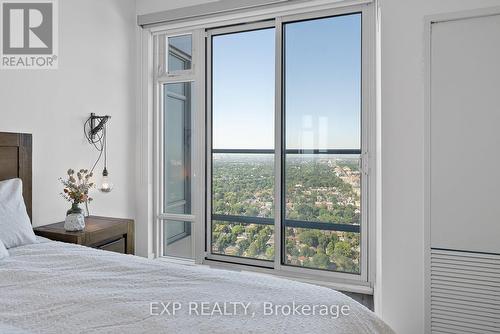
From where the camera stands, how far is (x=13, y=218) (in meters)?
1.92

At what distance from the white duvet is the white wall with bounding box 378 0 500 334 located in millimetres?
901

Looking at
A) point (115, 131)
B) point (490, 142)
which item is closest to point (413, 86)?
point (490, 142)

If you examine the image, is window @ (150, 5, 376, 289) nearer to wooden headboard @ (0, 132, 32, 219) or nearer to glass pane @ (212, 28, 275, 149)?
glass pane @ (212, 28, 275, 149)

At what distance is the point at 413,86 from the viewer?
1980 mm

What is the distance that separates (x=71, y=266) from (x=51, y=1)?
2.11 meters

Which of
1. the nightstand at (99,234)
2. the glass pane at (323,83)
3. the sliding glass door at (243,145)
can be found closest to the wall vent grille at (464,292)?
the glass pane at (323,83)

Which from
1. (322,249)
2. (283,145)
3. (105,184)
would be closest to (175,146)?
(105,184)

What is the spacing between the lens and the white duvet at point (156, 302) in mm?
1030

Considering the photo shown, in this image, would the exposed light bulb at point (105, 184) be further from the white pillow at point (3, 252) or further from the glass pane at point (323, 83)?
the glass pane at point (323, 83)

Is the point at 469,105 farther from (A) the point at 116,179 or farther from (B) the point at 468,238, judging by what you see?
(A) the point at 116,179

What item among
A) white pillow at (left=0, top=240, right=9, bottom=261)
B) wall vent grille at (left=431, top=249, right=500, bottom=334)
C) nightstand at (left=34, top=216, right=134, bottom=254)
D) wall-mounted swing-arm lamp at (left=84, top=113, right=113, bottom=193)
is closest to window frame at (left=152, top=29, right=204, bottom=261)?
wall-mounted swing-arm lamp at (left=84, top=113, right=113, bottom=193)

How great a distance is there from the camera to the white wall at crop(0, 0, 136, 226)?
2453mm

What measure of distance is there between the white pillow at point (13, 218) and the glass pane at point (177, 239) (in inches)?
65.6

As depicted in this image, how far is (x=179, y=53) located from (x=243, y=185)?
1.51 meters
